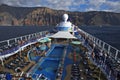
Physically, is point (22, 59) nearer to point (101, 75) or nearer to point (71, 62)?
point (71, 62)

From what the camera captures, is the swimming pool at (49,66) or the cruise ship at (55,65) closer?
the cruise ship at (55,65)

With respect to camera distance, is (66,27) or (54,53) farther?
(66,27)

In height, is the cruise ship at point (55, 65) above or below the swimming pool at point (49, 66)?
above

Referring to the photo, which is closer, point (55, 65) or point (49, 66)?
point (49, 66)

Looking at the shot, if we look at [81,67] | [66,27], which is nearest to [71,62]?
[81,67]

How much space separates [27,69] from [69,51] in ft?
39.2

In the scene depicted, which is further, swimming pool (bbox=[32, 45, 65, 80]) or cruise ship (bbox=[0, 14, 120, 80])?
swimming pool (bbox=[32, 45, 65, 80])

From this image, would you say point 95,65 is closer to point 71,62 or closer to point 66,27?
point 71,62

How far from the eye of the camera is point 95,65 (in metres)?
24.8

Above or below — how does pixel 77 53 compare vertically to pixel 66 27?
below

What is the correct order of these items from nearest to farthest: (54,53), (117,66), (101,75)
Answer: (101,75)
(117,66)
(54,53)

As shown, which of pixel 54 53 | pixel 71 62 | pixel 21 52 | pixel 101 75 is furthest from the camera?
pixel 54 53

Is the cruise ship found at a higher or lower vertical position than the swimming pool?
higher

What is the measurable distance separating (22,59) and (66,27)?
23.3m
